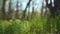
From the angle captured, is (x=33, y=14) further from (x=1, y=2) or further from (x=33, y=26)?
(x=1, y=2)

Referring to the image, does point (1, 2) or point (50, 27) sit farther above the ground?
point (1, 2)

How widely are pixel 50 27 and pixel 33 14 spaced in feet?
5.32

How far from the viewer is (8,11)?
9.38 meters

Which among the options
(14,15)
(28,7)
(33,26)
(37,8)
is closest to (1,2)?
(14,15)

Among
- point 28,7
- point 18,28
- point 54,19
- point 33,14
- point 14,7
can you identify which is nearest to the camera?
point 18,28

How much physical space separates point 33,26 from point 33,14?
1.48 metres

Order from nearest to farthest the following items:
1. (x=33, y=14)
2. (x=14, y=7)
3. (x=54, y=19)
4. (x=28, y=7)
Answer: (x=54, y=19)
(x=33, y=14)
(x=28, y=7)
(x=14, y=7)

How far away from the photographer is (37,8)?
7875 mm

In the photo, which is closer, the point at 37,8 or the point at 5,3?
the point at 37,8

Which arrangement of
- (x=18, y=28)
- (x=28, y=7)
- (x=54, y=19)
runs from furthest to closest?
(x=28, y=7) < (x=54, y=19) < (x=18, y=28)

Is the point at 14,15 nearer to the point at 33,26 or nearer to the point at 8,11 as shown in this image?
the point at 8,11

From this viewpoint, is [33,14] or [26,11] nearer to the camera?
[33,14]

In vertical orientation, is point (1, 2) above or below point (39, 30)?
above

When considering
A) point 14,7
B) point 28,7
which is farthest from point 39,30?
point 14,7
